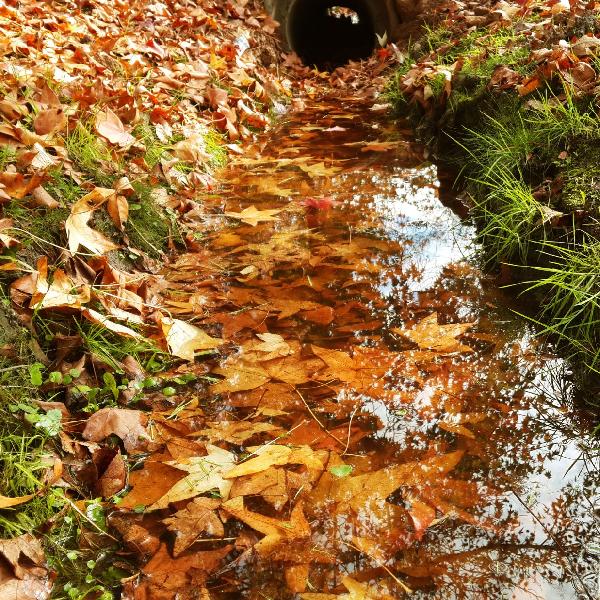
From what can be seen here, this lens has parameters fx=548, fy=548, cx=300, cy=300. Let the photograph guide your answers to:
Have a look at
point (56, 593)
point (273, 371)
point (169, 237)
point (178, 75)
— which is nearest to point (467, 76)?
point (178, 75)

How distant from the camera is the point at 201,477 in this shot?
1299mm

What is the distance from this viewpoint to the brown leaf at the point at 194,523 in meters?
1.18

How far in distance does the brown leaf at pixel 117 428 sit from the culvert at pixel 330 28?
6.59 meters

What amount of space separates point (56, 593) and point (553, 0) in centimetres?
429

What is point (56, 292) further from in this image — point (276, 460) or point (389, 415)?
point (389, 415)

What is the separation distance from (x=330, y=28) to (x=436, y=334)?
9.46 meters

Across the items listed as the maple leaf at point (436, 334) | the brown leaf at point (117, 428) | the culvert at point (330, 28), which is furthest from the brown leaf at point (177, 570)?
the culvert at point (330, 28)

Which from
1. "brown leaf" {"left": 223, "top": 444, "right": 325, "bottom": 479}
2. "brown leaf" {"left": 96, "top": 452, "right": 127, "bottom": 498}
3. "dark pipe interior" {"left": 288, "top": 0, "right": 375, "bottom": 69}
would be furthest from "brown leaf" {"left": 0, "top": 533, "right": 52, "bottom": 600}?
"dark pipe interior" {"left": 288, "top": 0, "right": 375, "bottom": 69}

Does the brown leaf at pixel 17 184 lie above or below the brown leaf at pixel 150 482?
above

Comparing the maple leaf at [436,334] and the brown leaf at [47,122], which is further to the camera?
the brown leaf at [47,122]

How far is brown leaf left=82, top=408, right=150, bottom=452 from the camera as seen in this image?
1395mm

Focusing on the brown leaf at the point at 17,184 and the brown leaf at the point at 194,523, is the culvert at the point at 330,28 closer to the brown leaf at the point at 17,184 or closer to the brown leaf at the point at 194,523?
the brown leaf at the point at 17,184

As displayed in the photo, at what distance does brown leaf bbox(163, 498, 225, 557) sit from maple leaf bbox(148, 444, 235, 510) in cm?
3

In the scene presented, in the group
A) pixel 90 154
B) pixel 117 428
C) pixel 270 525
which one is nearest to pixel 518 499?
pixel 270 525
